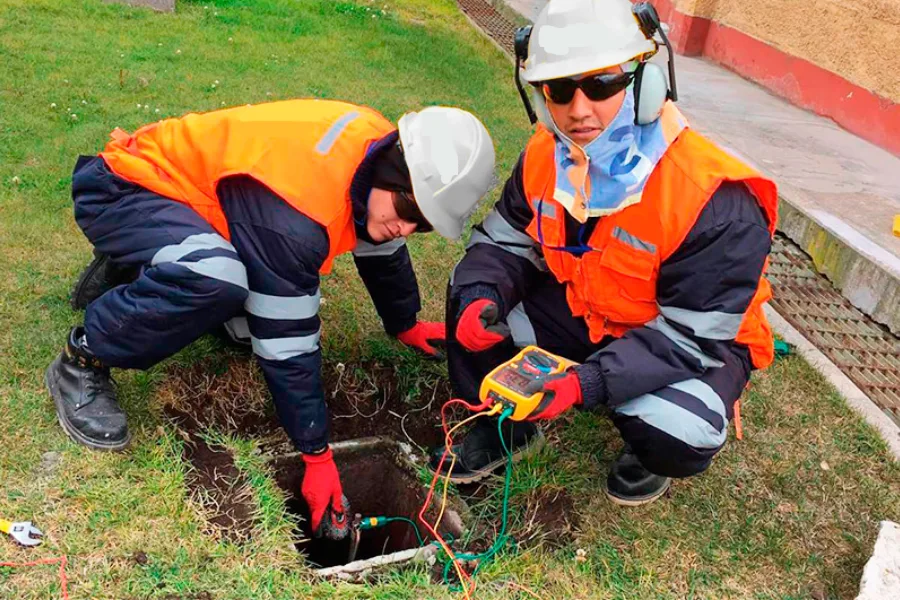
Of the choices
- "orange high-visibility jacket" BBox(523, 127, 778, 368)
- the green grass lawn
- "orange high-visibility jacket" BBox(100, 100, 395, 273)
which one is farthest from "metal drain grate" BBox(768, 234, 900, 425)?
"orange high-visibility jacket" BBox(100, 100, 395, 273)

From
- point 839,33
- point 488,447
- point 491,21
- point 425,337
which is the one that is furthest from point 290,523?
point 491,21

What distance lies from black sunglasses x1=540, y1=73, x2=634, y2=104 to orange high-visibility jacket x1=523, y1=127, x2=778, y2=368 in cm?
24

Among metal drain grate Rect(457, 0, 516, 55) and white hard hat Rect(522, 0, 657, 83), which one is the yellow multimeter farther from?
metal drain grate Rect(457, 0, 516, 55)

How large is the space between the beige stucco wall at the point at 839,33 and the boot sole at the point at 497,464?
4.44 m

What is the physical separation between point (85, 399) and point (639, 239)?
1.89 metres

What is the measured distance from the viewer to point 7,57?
5.87 metres

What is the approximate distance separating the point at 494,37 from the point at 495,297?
7.26 metres

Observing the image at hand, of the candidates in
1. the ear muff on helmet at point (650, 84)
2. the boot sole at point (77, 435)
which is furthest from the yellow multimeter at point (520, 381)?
the boot sole at point (77, 435)

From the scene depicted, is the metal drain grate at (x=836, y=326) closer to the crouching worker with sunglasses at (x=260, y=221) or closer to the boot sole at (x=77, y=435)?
the crouching worker with sunglasses at (x=260, y=221)

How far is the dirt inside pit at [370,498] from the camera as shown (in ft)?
9.53

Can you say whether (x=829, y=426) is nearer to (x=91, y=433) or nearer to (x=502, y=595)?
(x=502, y=595)

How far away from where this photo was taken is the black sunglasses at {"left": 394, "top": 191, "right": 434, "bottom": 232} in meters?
2.29

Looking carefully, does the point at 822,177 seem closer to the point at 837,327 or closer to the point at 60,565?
the point at 837,327

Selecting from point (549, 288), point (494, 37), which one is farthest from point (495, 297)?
point (494, 37)
